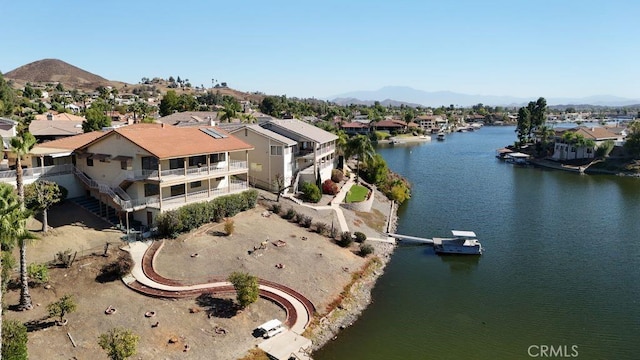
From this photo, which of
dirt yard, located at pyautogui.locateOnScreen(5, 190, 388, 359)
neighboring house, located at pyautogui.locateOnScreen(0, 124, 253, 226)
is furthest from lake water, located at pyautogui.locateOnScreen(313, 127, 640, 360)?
neighboring house, located at pyautogui.locateOnScreen(0, 124, 253, 226)

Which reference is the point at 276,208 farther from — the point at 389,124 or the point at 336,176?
the point at 389,124

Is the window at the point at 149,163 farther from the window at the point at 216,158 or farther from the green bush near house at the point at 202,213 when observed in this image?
the window at the point at 216,158

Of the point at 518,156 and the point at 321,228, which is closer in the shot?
the point at 321,228

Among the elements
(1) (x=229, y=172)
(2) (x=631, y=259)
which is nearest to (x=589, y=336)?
(2) (x=631, y=259)

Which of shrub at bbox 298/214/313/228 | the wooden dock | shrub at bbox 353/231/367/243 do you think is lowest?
the wooden dock

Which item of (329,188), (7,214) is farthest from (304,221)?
(7,214)

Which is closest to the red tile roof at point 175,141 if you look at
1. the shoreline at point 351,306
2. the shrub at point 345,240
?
the shrub at point 345,240

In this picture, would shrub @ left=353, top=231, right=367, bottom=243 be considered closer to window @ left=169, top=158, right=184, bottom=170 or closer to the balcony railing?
the balcony railing
